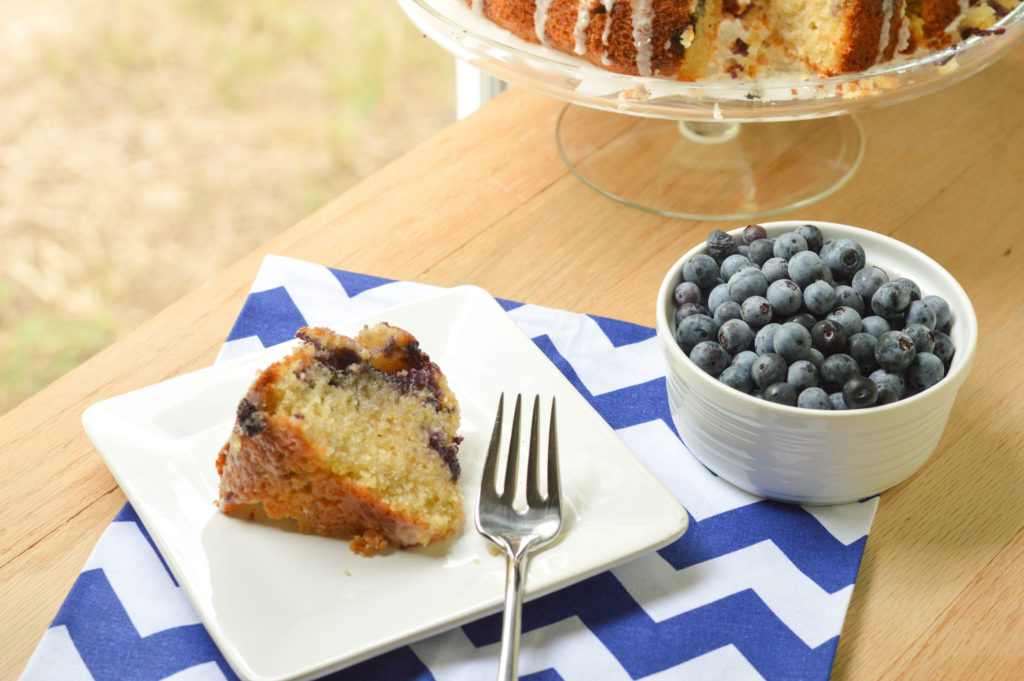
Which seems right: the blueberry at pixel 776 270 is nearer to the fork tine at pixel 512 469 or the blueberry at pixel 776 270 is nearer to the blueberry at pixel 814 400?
the blueberry at pixel 814 400

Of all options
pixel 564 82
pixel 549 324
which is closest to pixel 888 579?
pixel 549 324

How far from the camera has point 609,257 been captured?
106cm

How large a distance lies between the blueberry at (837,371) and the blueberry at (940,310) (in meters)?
0.09

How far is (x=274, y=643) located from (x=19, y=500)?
30 cm

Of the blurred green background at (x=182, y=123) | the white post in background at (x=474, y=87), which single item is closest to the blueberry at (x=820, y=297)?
the white post in background at (x=474, y=87)

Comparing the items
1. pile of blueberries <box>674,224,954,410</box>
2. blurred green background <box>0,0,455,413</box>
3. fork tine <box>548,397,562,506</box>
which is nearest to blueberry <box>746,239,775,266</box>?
pile of blueberries <box>674,224,954,410</box>

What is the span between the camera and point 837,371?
2.42 feet

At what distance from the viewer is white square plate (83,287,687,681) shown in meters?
0.67

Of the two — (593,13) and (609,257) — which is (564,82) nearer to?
(593,13)

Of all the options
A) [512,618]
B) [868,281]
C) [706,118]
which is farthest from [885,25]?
[512,618]

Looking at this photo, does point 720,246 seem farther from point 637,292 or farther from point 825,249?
point 637,292

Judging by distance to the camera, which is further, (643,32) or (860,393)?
(643,32)

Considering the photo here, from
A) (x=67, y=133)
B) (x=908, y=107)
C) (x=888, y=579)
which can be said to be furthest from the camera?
(x=67, y=133)

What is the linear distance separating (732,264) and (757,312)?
0.22 ft
